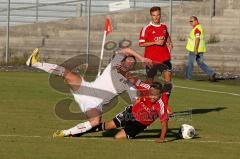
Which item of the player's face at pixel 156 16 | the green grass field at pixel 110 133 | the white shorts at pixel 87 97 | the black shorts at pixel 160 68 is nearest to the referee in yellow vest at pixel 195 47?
the green grass field at pixel 110 133

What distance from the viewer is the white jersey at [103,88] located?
15.3 meters

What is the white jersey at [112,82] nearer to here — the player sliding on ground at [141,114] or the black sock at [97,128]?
the player sliding on ground at [141,114]

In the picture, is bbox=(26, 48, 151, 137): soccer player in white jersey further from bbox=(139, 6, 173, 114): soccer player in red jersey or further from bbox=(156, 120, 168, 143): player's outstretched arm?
bbox=(139, 6, 173, 114): soccer player in red jersey

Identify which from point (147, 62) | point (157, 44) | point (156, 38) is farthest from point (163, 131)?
point (156, 38)

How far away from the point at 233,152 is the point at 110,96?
2.64 metres

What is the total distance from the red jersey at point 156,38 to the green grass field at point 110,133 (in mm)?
1345

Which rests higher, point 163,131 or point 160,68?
point 160,68

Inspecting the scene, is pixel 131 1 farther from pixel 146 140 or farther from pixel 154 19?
pixel 146 140

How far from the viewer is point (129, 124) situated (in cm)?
1520

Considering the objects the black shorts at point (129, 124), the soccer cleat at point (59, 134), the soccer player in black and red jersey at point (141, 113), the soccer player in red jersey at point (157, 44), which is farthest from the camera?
the soccer player in red jersey at point (157, 44)

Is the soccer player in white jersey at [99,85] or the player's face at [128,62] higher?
the player's face at [128,62]

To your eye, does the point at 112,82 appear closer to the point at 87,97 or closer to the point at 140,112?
the point at 87,97

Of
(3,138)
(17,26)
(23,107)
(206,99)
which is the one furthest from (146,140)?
(17,26)

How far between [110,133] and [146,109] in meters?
1.05
